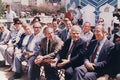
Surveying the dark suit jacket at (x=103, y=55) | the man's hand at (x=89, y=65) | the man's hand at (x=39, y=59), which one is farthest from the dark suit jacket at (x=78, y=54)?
the man's hand at (x=39, y=59)

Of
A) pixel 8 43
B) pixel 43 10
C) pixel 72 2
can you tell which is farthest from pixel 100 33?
pixel 43 10

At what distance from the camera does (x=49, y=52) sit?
7.15 meters

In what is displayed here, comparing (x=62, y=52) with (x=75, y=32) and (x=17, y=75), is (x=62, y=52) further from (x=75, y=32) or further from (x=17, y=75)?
(x=17, y=75)

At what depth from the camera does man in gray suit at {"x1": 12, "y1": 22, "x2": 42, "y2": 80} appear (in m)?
7.46

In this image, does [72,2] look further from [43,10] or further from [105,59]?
[43,10]

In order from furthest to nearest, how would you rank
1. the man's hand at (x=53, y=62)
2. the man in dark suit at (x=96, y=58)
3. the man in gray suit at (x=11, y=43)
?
the man in gray suit at (x=11, y=43) < the man's hand at (x=53, y=62) < the man in dark suit at (x=96, y=58)

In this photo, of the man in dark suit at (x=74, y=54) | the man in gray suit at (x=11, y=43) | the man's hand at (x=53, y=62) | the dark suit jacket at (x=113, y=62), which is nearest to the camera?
the dark suit jacket at (x=113, y=62)

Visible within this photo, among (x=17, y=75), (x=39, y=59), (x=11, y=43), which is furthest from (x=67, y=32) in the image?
(x=39, y=59)

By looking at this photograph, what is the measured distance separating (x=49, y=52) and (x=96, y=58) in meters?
1.48

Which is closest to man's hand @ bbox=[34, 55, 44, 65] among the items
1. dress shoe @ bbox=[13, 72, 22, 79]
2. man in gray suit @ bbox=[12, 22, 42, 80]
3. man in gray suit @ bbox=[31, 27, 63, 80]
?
man in gray suit @ bbox=[31, 27, 63, 80]

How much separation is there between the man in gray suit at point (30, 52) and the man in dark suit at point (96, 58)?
176cm

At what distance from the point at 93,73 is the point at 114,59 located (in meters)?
0.44

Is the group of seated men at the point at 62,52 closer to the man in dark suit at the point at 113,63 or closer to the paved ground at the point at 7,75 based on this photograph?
the man in dark suit at the point at 113,63

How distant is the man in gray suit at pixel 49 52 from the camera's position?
22.9 ft
